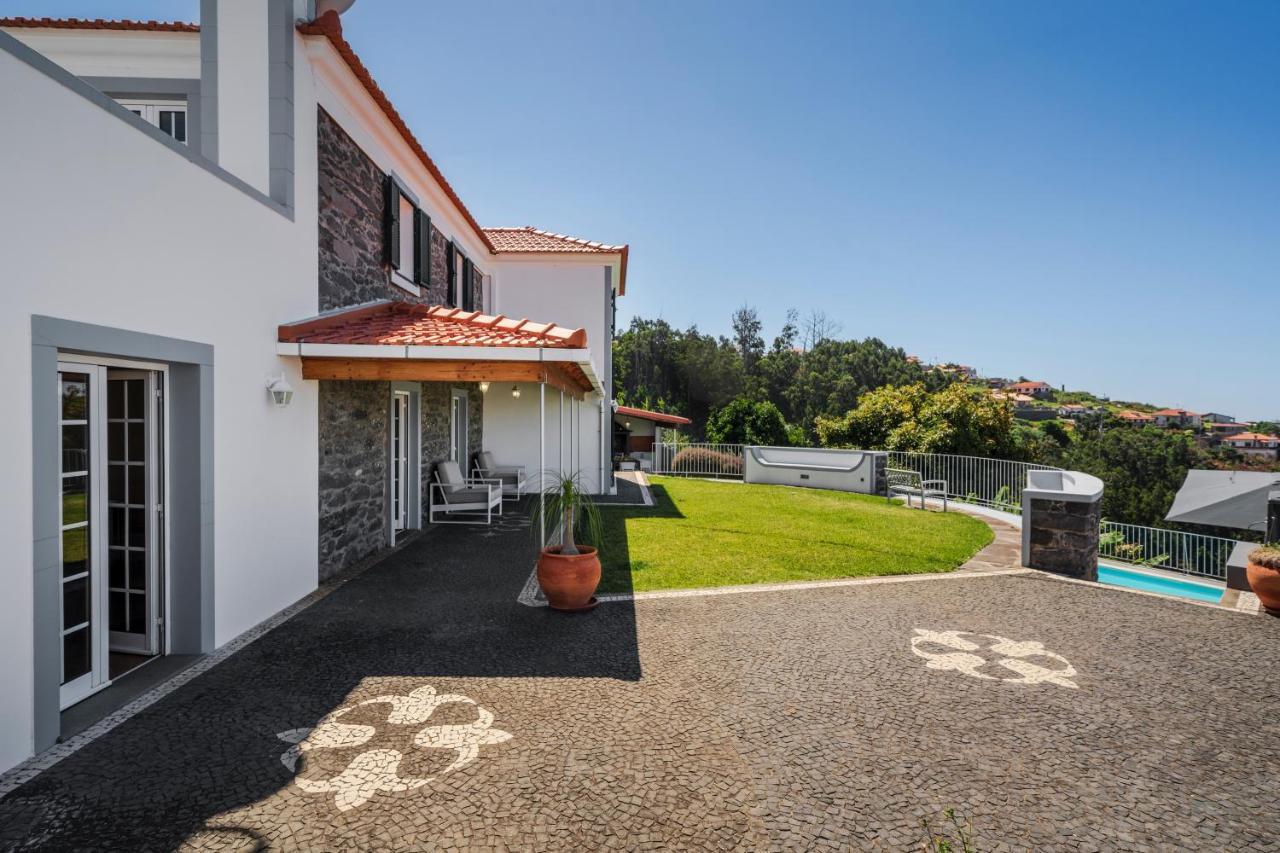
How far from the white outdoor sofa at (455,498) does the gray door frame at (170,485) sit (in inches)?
233

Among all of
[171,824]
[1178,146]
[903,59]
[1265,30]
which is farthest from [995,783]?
[1178,146]

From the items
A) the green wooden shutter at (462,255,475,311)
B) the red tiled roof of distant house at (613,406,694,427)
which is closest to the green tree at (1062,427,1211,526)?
the red tiled roof of distant house at (613,406,694,427)

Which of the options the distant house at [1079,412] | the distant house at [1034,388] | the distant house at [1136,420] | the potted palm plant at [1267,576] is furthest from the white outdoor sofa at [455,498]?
the distant house at [1034,388]

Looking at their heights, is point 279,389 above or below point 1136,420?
above

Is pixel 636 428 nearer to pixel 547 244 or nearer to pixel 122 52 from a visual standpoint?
pixel 547 244

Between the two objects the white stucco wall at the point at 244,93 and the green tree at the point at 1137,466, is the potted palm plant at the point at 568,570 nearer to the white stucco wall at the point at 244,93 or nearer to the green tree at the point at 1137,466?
the white stucco wall at the point at 244,93

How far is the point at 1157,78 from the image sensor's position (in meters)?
14.2

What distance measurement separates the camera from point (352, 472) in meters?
7.89

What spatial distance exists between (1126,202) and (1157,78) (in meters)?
9.46

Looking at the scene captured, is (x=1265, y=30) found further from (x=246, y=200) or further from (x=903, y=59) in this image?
(x=246, y=200)

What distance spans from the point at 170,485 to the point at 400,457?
511cm

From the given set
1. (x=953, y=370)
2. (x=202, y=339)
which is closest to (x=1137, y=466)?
(x=953, y=370)

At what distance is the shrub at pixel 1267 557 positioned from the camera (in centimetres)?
655

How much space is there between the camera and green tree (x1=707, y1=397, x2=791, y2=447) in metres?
28.3
